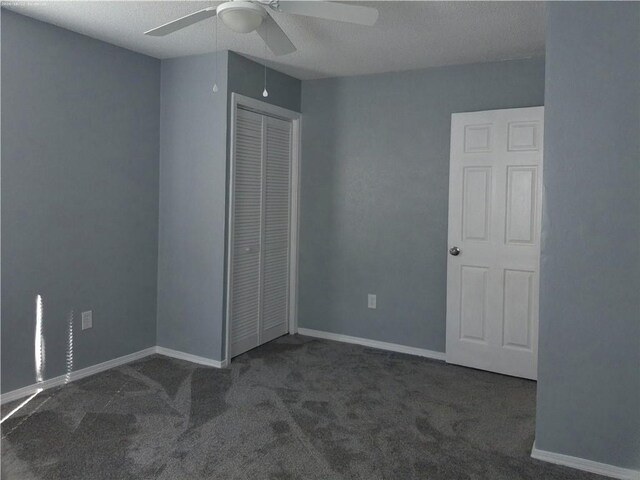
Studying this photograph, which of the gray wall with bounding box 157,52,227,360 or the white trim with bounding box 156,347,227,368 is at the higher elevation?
the gray wall with bounding box 157,52,227,360

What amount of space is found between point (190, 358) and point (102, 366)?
0.63 m

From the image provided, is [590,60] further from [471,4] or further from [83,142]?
[83,142]

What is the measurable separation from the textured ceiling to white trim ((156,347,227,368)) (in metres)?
2.30

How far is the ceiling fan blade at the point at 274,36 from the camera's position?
97.2 inches

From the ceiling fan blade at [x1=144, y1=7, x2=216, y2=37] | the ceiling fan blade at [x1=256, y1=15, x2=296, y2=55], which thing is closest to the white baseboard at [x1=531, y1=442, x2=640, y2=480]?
the ceiling fan blade at [x1=256, y1=15, x2=296, y2=55]

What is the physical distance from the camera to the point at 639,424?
2285mm

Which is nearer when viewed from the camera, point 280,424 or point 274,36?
point 274,36

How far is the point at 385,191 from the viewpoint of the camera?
4.24m

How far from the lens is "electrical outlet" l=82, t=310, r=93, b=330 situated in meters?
3.48

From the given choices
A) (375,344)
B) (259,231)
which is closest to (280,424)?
(375,344)

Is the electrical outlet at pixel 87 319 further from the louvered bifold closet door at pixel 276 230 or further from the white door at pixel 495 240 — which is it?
the white door at pixel 495 240

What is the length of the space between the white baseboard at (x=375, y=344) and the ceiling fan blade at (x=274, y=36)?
2.55 metres

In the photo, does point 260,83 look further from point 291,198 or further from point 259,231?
point 259,231

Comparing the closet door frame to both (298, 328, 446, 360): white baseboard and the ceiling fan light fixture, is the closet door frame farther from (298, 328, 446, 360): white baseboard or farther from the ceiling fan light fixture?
the ceiling fan light fixture
